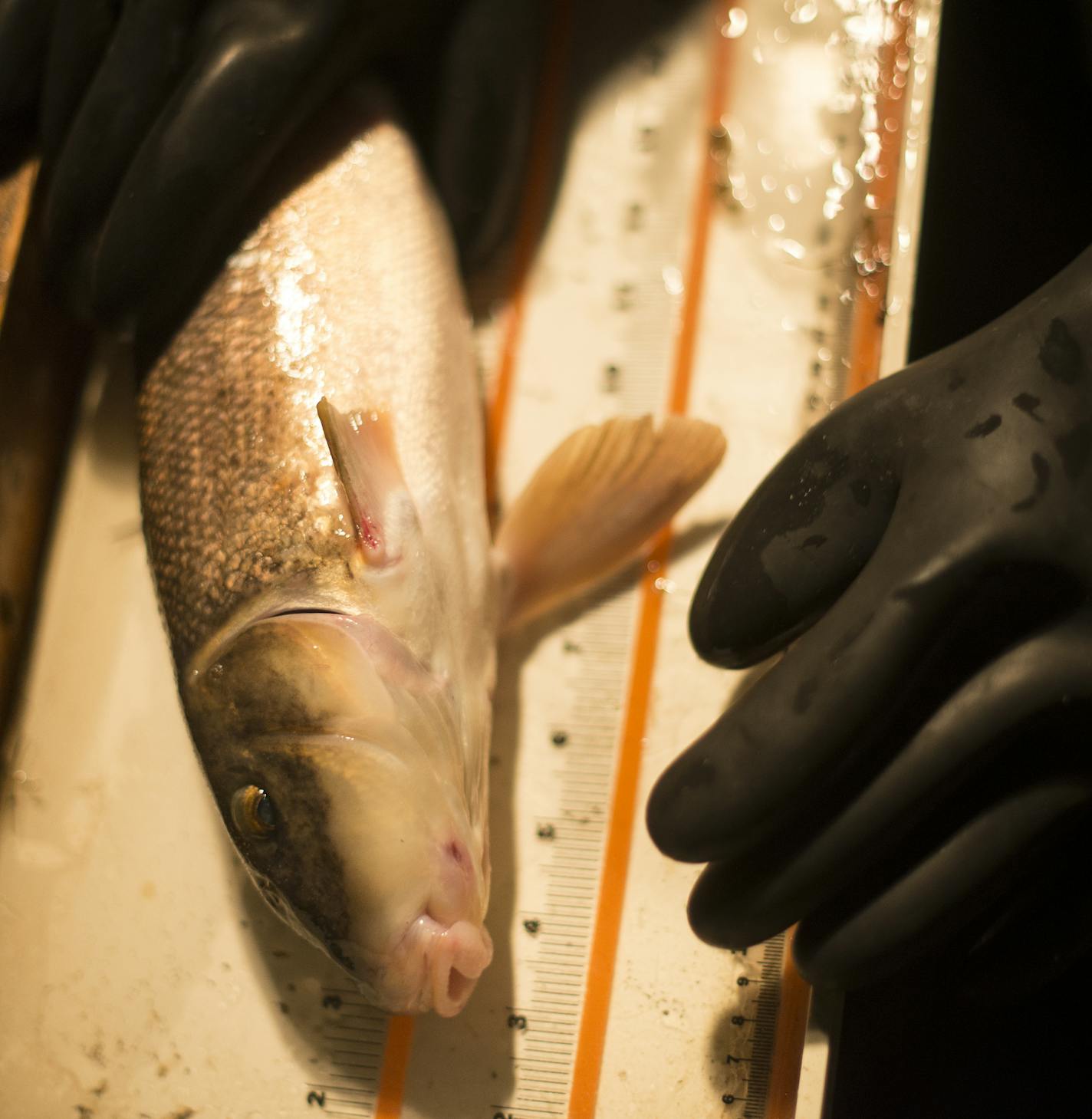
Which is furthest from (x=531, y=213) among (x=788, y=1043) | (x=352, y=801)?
(x=788, y=1043)

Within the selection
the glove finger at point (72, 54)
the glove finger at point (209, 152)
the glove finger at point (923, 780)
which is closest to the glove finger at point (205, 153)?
the glove finger at point (209, 152)

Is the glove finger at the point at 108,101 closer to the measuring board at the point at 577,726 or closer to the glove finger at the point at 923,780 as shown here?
the measuring board at the point at 577,726

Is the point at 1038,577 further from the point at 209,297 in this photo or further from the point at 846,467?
the point at 209,297

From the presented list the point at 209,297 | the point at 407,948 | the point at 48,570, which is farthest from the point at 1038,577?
the point at 48,570

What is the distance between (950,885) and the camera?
0.93 meters

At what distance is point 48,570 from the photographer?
152 cm

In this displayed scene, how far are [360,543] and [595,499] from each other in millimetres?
331

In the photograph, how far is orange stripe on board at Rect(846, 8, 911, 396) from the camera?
4.52 feet

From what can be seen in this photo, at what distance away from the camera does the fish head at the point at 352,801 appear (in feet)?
3.42

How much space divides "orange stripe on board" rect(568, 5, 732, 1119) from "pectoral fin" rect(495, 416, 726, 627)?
0.10m

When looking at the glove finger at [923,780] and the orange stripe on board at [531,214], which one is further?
the orange stripe on board at [531,214]

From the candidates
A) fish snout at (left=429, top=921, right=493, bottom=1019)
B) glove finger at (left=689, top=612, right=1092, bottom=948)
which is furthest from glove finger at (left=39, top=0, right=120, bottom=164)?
glove finger at (left=689, top=612, right=1092, bottom=948)

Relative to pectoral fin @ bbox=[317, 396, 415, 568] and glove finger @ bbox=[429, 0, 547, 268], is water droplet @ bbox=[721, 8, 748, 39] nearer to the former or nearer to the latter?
glove finger @ bbox=[429, 0, 547, 268]

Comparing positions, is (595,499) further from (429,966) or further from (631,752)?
(429,966)
